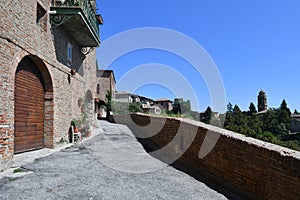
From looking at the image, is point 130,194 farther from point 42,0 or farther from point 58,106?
point 42,0

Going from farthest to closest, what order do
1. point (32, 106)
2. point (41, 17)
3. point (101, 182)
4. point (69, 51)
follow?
point (69, 51), point (41, 17), point (32, 106), point (101, 182)

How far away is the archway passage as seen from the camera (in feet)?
21.6

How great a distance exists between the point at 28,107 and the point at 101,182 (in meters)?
4.28

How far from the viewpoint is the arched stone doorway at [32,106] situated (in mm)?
6594

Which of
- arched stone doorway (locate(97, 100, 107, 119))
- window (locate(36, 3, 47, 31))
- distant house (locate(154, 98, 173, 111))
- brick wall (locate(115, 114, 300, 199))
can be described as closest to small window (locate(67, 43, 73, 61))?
window (locate(36, 3, 47, 31))

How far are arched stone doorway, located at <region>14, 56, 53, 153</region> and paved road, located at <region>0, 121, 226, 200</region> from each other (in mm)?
1242

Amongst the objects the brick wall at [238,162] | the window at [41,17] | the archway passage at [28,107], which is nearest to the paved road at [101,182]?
the brick wall at [238,162]

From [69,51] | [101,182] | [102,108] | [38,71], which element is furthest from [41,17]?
[102,108]

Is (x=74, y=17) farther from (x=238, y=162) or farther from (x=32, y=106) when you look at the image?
(x=238, y=162)

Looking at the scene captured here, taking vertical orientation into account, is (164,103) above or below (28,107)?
above

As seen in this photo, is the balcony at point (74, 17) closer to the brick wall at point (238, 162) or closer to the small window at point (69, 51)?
the small window at point (69, 51)

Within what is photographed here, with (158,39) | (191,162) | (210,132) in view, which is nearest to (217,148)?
(210,132)

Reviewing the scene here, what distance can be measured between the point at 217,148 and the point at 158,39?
391 inches

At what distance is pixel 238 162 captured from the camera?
4172mm
